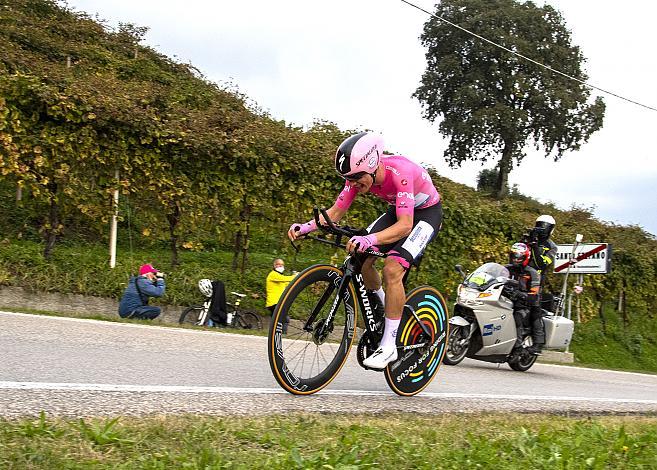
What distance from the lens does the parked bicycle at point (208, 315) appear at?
1481cm

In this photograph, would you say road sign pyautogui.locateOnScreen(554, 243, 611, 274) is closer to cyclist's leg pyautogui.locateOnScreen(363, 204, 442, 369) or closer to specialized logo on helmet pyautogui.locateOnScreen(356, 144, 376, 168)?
cyclist's leg pyautogui.locateOnScreen(363, 204, 442, 369)

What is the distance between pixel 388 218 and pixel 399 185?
493 millimetres

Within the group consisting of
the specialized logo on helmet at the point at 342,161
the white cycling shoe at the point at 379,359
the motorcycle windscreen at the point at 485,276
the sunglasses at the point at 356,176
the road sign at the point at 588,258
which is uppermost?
the road sign at the point at 588,258

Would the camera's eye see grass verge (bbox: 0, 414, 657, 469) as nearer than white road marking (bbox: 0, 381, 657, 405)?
Yes

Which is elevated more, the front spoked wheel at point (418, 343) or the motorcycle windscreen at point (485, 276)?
the motorcycle windscreen at point (485, 276)

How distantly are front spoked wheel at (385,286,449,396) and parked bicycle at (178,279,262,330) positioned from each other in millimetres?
8303

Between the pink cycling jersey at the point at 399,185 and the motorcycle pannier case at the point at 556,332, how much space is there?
269 inches

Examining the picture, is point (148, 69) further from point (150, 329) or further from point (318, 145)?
point (150, 329)

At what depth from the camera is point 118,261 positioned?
1492 centimetres

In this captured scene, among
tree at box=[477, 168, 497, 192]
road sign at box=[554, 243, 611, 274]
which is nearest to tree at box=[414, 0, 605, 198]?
tree at box=[477, 168, 497, 192]

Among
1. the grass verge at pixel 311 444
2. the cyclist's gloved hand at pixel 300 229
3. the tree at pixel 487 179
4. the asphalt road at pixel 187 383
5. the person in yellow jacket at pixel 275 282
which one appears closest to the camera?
the grass verge at pixel 311 444

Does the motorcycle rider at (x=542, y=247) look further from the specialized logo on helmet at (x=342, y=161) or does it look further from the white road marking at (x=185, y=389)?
the specialized logo on helmet at (x=342, y=161)

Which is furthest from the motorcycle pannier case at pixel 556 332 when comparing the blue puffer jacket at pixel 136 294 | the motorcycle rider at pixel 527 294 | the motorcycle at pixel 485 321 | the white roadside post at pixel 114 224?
the white roadside post at pixel 114 224

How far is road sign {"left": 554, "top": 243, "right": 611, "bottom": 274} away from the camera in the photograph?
18453 millimetres
